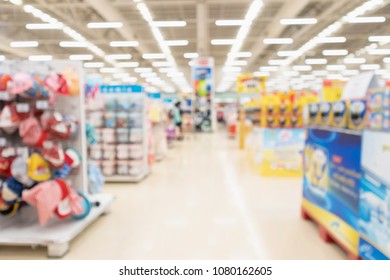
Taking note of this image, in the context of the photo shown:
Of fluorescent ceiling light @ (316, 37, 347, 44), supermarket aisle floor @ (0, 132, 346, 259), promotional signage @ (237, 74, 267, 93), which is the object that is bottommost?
supermarket aisle floor @ (0, 132, 346, 259)

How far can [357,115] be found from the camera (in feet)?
7.31

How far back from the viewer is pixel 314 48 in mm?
8758

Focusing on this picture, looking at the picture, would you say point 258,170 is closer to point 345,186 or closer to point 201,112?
point 345,186

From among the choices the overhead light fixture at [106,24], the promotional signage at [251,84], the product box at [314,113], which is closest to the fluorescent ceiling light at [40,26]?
the overhead light fixture at [106,24]

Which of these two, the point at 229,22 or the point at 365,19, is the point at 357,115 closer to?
the point at 365,19

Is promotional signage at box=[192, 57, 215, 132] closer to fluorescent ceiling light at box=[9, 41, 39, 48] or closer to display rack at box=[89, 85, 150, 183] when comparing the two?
fluorescent ceiling light at box=[9, 41, 39, 48]

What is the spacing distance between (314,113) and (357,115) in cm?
80

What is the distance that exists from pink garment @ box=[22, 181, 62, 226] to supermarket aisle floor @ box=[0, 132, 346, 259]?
0.98 ft

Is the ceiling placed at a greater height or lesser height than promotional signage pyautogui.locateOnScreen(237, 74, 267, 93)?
greater

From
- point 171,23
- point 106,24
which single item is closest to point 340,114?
point 171,23

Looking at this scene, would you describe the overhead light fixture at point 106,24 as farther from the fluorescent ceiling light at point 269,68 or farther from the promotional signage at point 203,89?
the fluorescent ceiling light at point 269,68

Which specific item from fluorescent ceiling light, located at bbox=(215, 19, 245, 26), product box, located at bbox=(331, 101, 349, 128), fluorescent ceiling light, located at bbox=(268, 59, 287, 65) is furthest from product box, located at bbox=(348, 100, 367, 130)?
fluorescent ceiling light, located at bbox=(268, 59, 287, 65)

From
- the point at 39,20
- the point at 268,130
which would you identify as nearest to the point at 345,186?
the point at 268,130

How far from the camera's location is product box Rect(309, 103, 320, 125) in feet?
9.67
